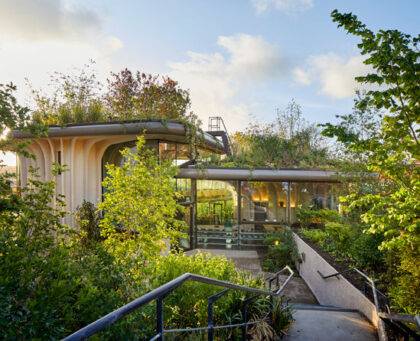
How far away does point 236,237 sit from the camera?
648 inches

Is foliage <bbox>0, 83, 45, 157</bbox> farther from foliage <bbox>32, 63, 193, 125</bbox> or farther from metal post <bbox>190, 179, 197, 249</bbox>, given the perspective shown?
metal post <bbox>190, 179, 197, 249</bbox>

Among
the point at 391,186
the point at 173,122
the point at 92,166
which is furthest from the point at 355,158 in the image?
the point at 92,166

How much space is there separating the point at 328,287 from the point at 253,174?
6500 millimetres

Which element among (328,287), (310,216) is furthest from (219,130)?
(328,287)

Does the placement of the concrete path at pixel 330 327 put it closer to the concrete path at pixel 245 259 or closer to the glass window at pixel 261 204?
the concrete path at pixel 245 259

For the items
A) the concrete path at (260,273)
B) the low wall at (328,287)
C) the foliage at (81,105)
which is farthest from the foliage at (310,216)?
the foliage at (81,105)

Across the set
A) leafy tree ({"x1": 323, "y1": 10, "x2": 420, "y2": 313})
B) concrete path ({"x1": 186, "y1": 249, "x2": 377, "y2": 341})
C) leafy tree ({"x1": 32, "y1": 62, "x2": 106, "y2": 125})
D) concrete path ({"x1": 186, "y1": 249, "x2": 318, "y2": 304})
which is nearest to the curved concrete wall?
leafy tree ({"x1": 32, "y1": 62, "x2": 106, "y2": 125})

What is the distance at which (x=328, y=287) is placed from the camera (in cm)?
991

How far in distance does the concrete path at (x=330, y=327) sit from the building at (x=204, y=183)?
762 centimetres

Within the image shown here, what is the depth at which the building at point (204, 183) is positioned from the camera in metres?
13.6

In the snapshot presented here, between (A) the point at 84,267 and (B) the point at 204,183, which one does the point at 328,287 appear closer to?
(A) the point at 84,267

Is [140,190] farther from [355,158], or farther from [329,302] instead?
[355,158]

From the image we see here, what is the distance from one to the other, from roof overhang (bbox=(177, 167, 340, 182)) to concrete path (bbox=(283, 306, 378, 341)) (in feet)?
28.1

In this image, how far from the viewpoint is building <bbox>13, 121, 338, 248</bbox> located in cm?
1358
